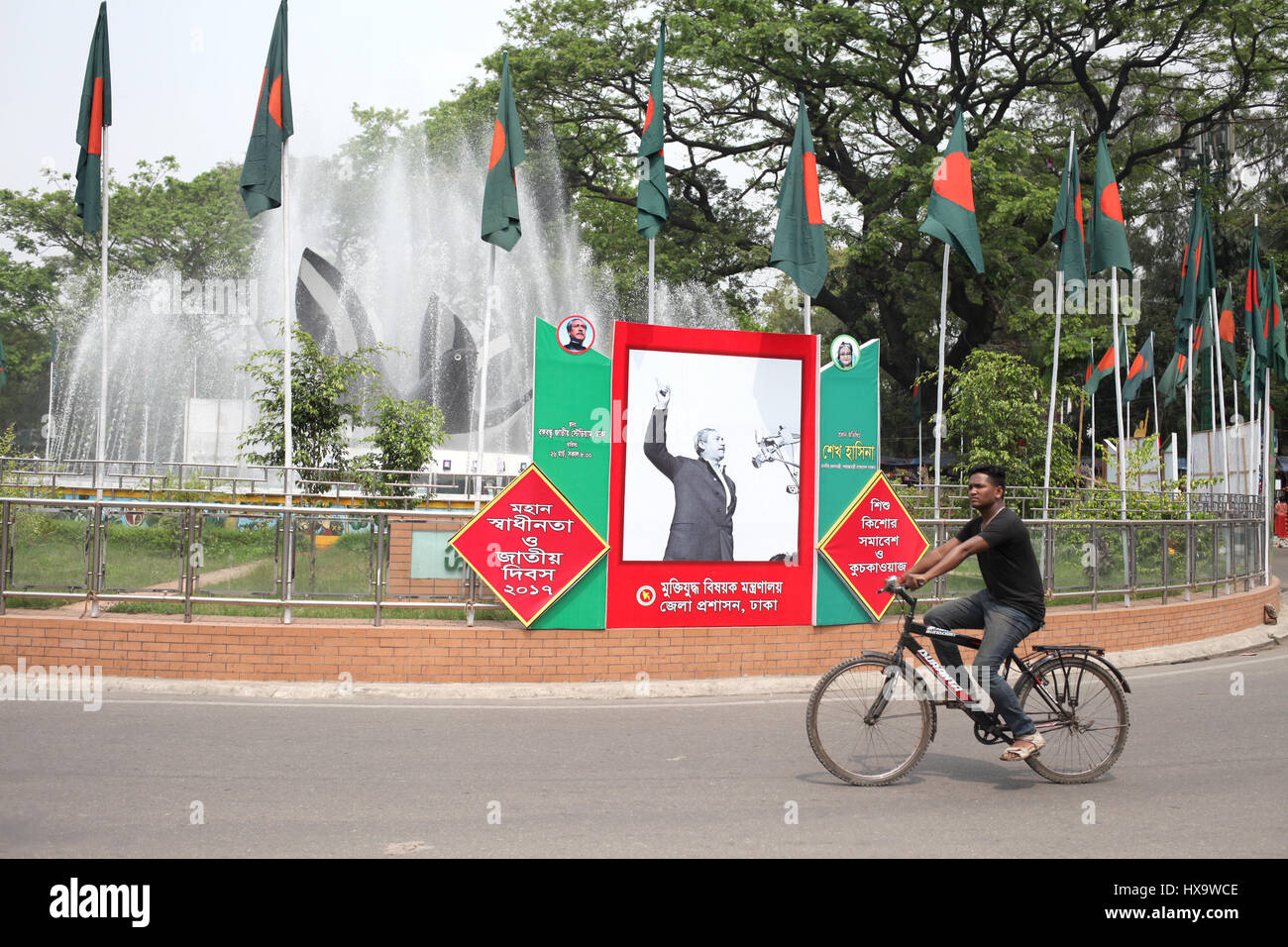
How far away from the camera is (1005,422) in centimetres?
2406

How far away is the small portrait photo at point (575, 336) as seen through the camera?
10.5 metres

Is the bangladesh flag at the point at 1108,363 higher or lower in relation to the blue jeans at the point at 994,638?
higher

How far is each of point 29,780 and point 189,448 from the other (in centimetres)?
2857

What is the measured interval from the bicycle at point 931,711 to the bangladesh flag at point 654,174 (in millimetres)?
8455

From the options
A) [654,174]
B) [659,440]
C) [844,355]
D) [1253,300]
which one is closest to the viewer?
[659,440]

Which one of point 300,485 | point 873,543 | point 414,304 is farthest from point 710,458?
point 414,304

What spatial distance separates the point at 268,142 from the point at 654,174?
16.2 feet

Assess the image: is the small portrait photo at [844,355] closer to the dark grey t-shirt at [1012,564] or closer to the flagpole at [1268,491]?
the dark grey t-shirt at [1012,564]

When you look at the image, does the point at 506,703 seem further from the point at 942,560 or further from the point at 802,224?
the point at 802,224

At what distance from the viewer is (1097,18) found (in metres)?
30.6

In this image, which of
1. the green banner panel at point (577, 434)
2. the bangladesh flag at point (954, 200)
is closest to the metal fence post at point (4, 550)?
the green banner panel at point (577, 434)

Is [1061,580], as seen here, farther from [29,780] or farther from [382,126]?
[382,126]

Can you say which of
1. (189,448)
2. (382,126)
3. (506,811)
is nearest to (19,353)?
(382,126)

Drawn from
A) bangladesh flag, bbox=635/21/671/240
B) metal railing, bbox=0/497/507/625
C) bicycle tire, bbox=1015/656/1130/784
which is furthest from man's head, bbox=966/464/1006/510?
bangladesh flag, bbox=635/21/671/240
